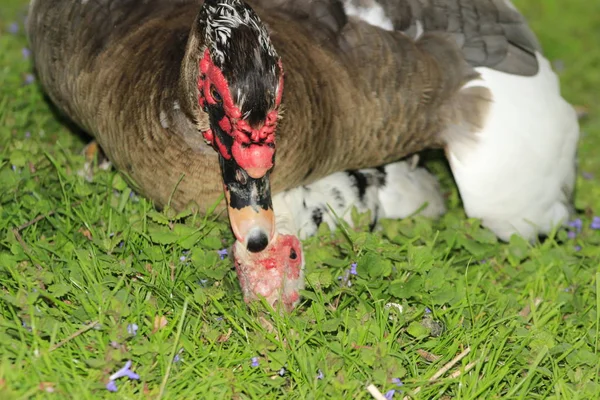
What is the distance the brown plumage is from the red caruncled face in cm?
15

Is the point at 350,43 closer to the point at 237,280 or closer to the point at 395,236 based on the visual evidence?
the point at 395,236

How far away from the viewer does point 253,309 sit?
290 cm

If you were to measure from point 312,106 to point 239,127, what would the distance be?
590 mm

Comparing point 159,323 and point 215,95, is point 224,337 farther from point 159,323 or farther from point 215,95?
point 215,95

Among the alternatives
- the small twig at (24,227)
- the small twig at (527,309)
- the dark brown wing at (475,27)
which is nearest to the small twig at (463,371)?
the small twig at (527,309)

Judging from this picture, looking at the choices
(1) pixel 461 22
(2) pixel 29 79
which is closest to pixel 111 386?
(1) pixel 461 22

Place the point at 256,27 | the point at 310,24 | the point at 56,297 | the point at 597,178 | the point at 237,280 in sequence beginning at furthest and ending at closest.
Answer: the point at 597,178, the point at 310,24, the point at 237,280, the point at 56,297, the point at 256,27

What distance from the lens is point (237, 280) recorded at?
3.06 m

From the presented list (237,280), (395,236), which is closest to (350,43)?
(395,236)

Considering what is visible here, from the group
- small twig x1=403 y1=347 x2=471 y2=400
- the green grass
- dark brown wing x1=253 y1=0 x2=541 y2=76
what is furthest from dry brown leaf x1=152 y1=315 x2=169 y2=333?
dark brown wing x1=253 y1=0 x2=541 y2=76

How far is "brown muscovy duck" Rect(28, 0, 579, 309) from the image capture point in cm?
289

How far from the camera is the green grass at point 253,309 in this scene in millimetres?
2668

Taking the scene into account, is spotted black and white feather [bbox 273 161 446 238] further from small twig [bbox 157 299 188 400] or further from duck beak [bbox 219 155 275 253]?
small twig [bbox 157 299 188 400]

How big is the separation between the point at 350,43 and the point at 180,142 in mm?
775
